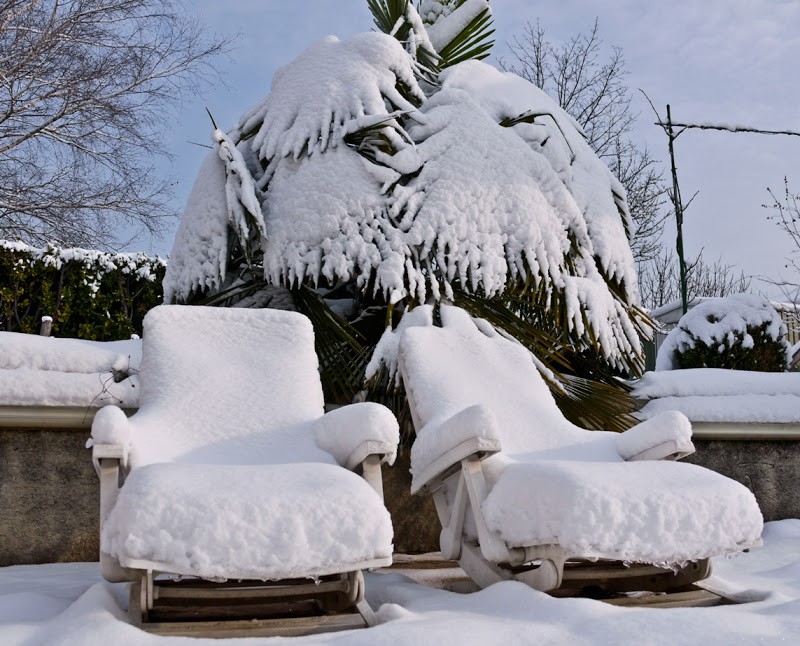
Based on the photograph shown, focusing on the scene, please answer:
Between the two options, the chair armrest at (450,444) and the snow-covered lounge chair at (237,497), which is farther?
the chair armrest at (450,444)

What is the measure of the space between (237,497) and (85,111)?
8207 millimetres

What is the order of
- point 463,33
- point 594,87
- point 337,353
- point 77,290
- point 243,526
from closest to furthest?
point 243,526 → point 337,353 → point 463,33 → point 77,290 → point 594,87

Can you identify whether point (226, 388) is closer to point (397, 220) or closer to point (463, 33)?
point (397, 220)

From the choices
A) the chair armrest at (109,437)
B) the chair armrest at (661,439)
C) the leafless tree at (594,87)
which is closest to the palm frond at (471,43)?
the chair armrest at (661,439)

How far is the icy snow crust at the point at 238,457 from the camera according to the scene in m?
1.57

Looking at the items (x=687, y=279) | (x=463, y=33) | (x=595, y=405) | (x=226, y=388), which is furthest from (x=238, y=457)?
(x=687, y=279)

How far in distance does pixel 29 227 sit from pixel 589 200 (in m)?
7.47

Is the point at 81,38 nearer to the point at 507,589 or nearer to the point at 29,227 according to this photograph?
the point at 29,227

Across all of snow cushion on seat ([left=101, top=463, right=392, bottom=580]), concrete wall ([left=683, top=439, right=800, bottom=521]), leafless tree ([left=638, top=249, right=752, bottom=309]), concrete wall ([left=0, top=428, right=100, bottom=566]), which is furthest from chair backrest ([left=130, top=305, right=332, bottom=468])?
leafless tree ([left=638, top=249, right=752, bottom=309])

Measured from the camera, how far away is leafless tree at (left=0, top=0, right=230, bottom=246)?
816 centimetres

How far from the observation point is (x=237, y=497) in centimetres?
162

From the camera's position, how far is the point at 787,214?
7.26m

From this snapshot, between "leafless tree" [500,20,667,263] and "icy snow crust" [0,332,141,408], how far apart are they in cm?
1158

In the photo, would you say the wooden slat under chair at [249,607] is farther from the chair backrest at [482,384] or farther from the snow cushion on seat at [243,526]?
the chair backrest at [482,384]
